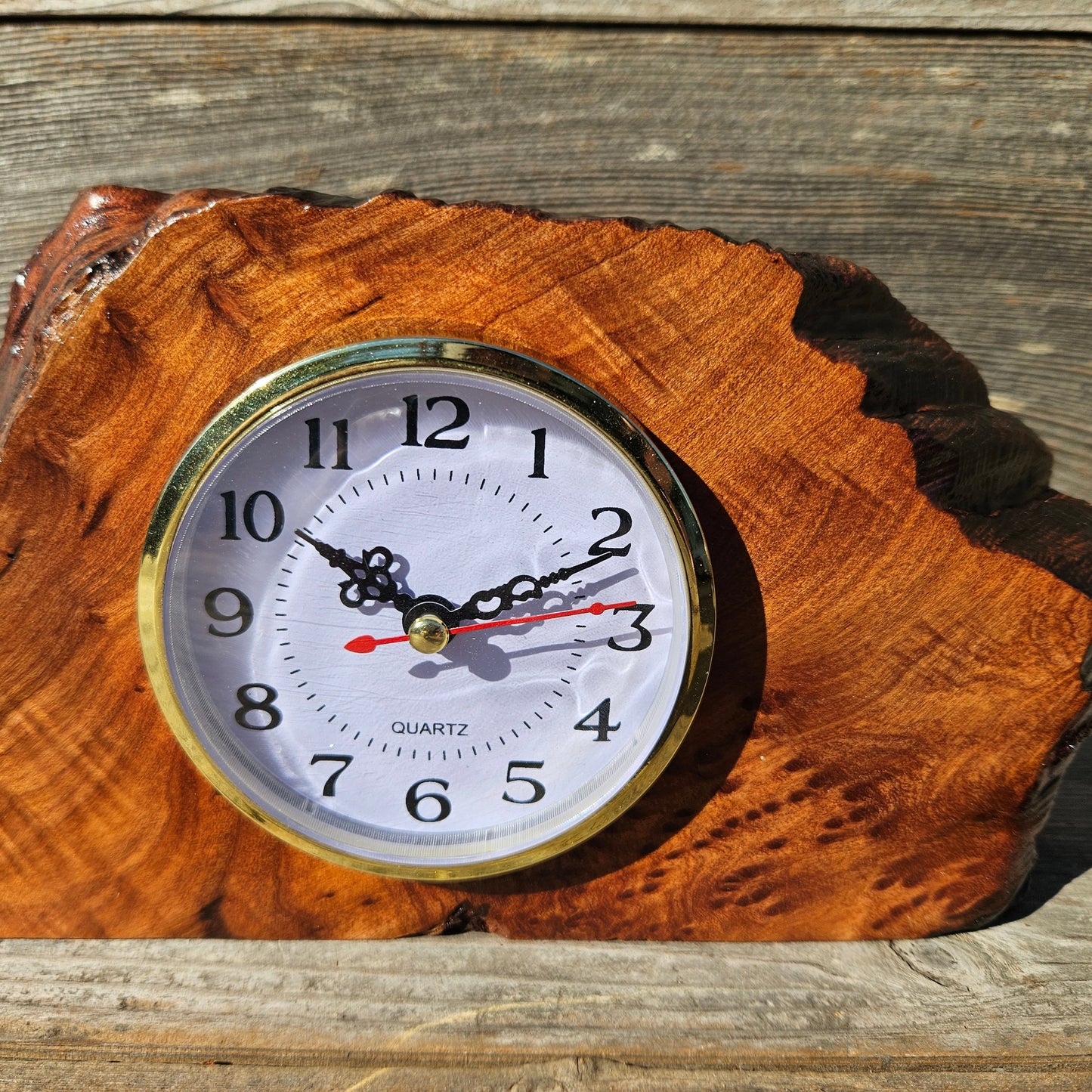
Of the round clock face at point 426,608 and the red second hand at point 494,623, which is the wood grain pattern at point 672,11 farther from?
the red second hand at point 494,623

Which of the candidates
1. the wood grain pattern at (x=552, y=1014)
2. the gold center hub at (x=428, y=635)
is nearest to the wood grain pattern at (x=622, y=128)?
the gold center hub at (x=428, y=635)

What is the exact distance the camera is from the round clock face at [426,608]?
0.96 m

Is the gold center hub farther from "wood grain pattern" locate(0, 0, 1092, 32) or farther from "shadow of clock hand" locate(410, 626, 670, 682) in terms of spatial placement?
"wood grain pattern" locate(0, 0, 1092, 32)

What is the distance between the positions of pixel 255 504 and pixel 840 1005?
0.78 metres

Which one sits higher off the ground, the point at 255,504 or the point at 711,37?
the point at 711,37

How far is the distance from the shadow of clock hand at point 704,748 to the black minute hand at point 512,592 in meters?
0.12

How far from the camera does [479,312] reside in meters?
0.96

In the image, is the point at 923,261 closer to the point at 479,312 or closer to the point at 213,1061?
the point at 479,312

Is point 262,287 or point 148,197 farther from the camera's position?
point 148,197

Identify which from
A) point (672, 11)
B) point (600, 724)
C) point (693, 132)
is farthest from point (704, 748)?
point (672, 11)

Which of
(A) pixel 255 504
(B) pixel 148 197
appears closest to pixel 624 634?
(A) pixel 255 504

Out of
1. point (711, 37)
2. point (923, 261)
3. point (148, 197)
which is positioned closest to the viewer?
point (148, 197)

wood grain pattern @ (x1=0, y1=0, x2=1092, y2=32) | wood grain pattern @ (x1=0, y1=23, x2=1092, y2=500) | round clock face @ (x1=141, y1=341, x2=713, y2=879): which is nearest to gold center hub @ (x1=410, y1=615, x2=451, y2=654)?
round clock face @ (x1=141, y1=341, x2=713, y2=879)

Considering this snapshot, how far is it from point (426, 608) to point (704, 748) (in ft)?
1.09
